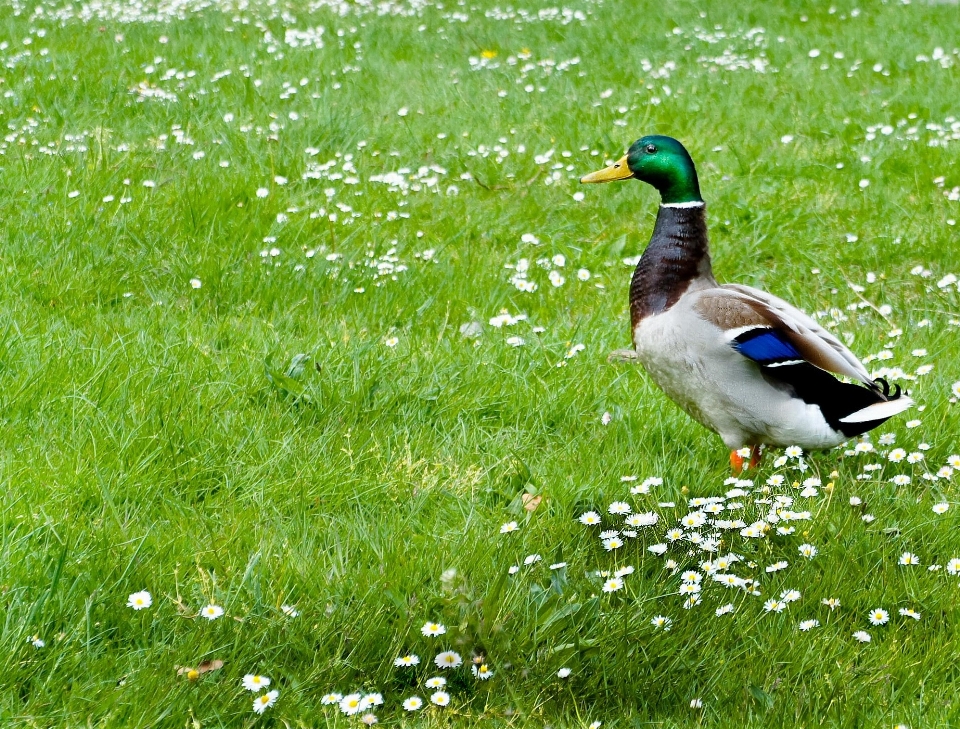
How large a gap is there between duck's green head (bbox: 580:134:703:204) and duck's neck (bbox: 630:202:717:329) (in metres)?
0.04

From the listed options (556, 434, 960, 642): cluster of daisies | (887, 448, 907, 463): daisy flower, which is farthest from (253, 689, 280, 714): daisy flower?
(887, 448, 907, 463): daisy flower

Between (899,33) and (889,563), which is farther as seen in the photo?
(899,33)

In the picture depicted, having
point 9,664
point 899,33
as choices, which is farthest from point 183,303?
point 899,33

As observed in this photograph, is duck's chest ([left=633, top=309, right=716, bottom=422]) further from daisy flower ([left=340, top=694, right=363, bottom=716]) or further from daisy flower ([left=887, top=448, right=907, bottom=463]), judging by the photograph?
daisy flower ([left=340, top=694, right=363, bottom=716])

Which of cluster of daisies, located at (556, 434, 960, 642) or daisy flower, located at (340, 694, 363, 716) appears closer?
daisy flower, located at (340, 694, 363, 716)

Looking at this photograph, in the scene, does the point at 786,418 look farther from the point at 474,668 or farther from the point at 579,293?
the point at 579,293

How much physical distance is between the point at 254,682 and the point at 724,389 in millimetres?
1774

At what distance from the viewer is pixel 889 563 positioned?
3109 mm

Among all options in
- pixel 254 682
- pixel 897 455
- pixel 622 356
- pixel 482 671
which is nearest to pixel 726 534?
pixel 897 455

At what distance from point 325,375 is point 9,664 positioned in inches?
68.0

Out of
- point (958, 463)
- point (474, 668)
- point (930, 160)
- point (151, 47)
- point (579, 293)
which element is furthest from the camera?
point (151, 47)

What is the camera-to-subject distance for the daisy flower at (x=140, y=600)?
2574 mm

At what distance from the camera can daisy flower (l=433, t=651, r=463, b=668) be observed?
101 inches

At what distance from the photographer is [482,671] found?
257cm
